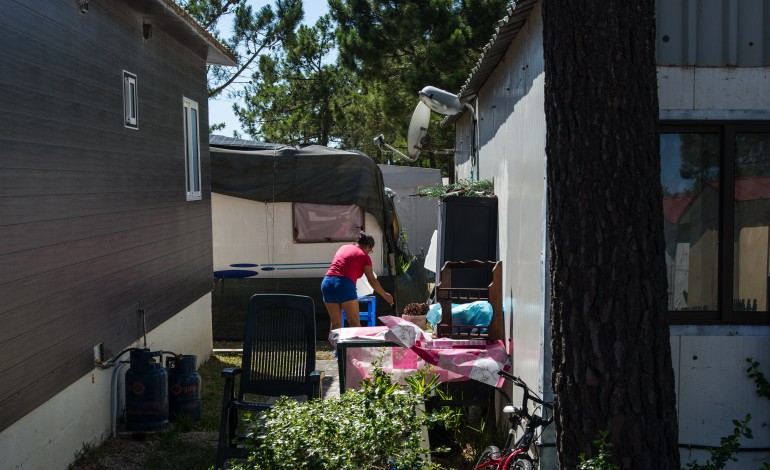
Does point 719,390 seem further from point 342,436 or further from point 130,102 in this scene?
point 130,102

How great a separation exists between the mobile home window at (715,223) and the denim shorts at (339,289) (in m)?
5.23

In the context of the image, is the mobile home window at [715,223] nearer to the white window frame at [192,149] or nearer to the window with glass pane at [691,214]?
the window with glass pane at [691,214]

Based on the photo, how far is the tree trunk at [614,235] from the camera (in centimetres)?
365

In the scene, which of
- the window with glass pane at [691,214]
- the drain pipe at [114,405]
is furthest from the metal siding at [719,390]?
the drain pipe at [114,405]

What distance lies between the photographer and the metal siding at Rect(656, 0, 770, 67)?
203 inches

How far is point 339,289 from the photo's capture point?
10086 mm

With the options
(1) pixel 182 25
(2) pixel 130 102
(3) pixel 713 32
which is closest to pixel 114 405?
(2) pixel 130 102

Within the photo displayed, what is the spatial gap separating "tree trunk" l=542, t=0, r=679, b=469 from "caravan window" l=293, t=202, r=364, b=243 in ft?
32.1

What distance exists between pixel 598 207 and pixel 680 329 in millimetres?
1964

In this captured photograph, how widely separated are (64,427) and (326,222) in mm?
7392

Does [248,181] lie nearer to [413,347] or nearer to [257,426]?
[413,347]

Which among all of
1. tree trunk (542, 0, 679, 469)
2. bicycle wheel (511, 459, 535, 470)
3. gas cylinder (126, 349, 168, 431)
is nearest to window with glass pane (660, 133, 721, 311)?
bicycle wheel (511, 459, 535, 470)

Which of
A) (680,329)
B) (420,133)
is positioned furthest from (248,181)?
(680,329)

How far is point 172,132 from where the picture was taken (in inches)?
388
